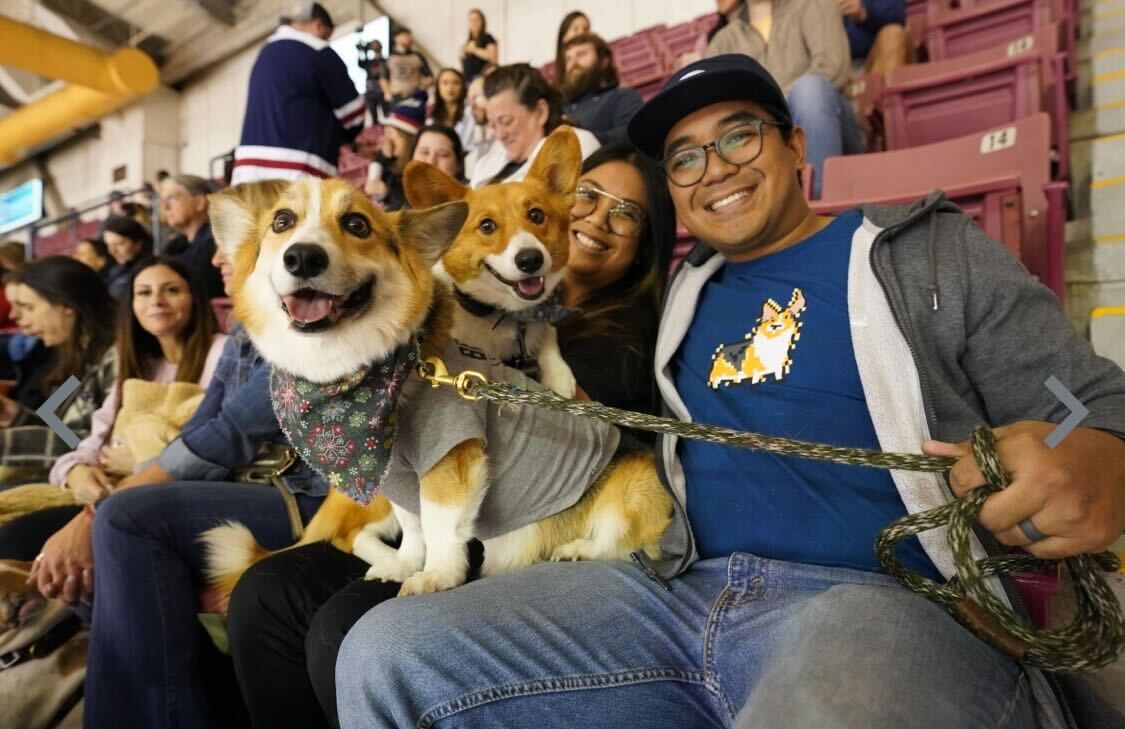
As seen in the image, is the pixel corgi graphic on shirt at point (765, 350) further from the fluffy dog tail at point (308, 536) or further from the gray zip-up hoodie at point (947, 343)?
the fluffy dog tail at point (308, 536)

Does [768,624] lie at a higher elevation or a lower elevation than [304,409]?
lower

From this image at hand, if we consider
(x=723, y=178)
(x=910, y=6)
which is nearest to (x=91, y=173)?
(x=910, y=6)

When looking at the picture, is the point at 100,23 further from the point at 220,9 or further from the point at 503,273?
the point at 503,273

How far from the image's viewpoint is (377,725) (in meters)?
0.92

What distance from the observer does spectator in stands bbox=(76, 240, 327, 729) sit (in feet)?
4.79

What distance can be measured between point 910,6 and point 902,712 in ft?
18.5

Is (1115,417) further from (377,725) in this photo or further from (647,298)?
(377,725)

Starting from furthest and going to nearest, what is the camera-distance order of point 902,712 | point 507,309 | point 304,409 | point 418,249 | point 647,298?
1. point 647,298
2. point 507,309
3. point 418,249
4. point 304,409
5. point 902,712

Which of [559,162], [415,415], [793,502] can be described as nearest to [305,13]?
[559,162]

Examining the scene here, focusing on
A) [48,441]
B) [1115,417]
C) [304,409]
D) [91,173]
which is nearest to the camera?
[1115,417]

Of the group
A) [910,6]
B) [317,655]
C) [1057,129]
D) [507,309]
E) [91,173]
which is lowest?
[317,655]

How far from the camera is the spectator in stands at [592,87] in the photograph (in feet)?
9.96

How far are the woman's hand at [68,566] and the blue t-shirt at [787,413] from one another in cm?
161

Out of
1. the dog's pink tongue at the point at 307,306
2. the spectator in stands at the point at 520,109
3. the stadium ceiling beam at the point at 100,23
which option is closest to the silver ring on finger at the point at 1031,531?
the dog's pink tongue at the point at 307,306
